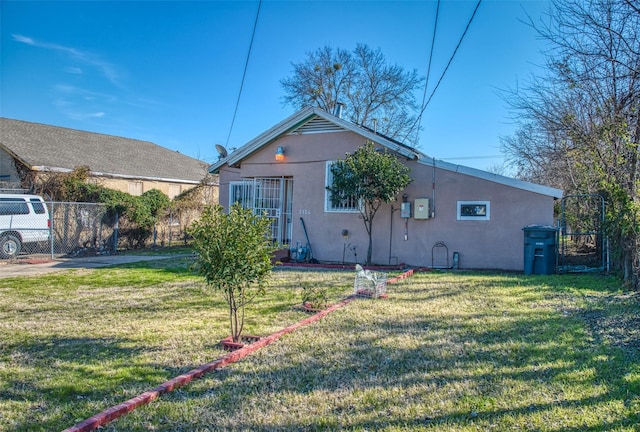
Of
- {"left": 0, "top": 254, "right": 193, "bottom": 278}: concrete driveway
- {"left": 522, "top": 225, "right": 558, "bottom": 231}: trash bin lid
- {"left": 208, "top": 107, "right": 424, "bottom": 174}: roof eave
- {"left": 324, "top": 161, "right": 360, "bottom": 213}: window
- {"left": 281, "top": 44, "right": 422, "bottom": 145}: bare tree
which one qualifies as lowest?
{"left": 0, "top": 254, "right": 193, "bottom": 278}: concrete driveway

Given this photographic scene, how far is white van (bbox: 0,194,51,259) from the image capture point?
498 inches

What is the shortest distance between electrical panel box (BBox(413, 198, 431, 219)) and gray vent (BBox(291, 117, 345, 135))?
3152 millimetres

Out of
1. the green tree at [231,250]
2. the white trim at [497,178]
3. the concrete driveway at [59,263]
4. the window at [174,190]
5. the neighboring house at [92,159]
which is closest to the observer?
the green tree at [231,250]

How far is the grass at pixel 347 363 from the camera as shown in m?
Answer: 3.05

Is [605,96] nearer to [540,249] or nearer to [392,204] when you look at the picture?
[540,249]

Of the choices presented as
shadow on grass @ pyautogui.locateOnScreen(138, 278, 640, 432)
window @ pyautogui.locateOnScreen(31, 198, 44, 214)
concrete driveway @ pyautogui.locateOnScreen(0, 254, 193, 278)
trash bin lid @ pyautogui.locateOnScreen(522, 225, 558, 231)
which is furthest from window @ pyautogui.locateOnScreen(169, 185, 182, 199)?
shadow on grass @ pyautogui.locateOnScreen(138, 278, 640, 432)

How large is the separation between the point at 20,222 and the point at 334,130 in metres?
9.97

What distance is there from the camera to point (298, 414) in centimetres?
312

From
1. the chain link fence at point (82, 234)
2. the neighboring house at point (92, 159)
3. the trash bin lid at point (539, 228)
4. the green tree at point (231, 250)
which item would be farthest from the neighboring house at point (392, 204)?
the neighboring house at point (92, 159)

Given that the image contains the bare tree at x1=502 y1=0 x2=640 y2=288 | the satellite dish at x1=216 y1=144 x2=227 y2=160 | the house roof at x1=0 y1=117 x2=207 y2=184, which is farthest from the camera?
the house roof at x1=0 y1=117 x2=207 y2=184

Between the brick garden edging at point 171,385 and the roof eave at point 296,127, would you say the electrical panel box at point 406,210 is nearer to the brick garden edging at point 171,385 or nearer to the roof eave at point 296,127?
the roof eave at point 296,127

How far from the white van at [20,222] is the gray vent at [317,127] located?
852 cm

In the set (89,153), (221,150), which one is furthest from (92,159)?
(221,150)

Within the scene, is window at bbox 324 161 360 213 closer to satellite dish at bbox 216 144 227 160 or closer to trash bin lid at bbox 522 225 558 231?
trash bin lid at bbox 522 225 558 231
